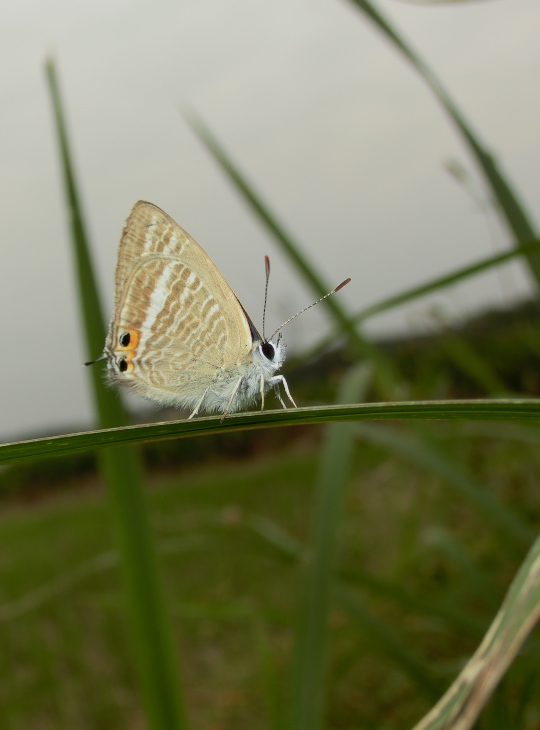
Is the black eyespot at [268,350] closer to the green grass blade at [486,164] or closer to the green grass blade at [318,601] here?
the green grass blade at [318,601]

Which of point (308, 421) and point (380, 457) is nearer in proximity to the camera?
point (308, 421)

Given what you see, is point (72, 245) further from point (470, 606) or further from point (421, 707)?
point (470, 606)

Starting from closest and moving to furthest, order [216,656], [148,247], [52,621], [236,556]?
[148,247] < [216,656] < [52,621] < [236,556]

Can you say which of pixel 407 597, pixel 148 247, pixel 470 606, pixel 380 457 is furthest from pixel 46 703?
pixel 380 457

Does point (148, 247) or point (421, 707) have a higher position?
point (148, 247)

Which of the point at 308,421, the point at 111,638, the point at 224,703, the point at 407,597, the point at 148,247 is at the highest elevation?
the point at 148,247

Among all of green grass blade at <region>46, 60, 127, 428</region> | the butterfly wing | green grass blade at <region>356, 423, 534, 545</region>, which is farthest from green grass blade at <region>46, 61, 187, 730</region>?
green grass blade at <region>356, 423, 534, 545</region>

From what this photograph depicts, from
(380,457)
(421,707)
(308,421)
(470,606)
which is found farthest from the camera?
(380,457)

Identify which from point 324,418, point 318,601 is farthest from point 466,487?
point 324,418

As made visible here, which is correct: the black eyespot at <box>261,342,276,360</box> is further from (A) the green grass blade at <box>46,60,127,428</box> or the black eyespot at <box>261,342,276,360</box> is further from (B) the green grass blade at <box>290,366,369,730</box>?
(A) the green grass blade at <box>46,60,127,428</box>
